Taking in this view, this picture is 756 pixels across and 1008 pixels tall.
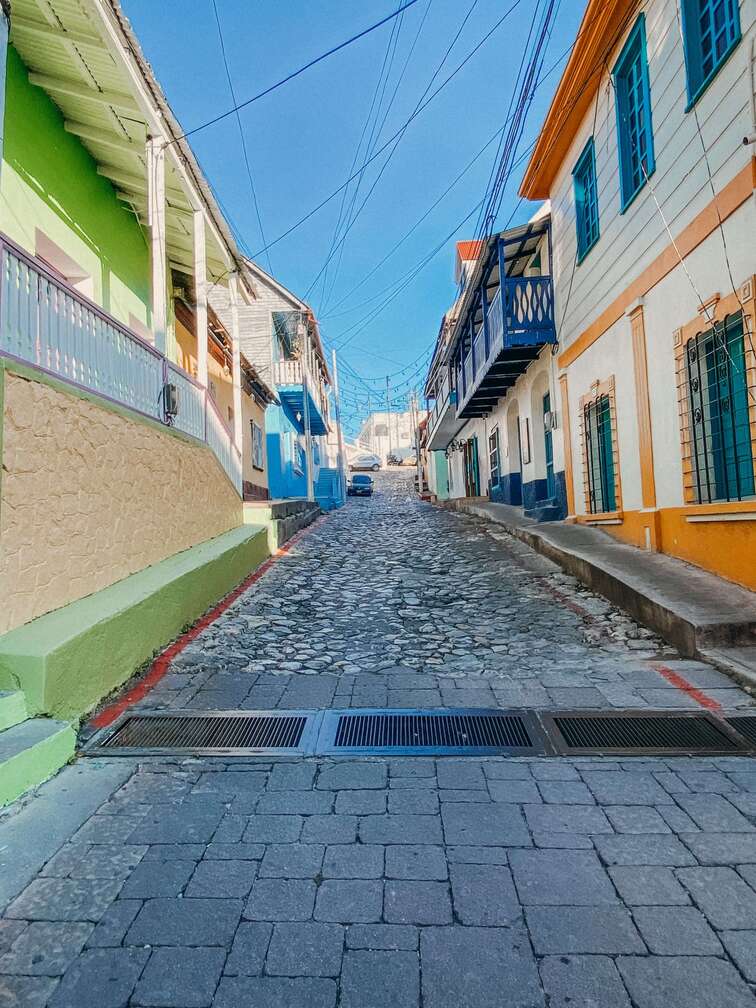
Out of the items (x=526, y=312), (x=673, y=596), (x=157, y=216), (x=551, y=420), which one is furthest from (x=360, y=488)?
(x=673, y=596)

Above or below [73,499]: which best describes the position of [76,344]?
above

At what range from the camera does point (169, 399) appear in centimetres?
589

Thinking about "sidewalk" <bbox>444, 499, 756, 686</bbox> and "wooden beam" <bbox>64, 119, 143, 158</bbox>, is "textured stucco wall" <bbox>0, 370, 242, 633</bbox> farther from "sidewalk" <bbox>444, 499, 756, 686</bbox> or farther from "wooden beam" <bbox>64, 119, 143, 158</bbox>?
"sidewalk" <bbox>444, 499, 756, 686</bbox>

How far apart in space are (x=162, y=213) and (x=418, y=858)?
21.6 ft

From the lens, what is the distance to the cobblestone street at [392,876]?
160cm

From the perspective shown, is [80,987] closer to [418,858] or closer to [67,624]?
[418,858]

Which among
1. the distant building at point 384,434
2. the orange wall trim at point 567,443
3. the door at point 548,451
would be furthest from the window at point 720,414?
the distant building at point 384,434

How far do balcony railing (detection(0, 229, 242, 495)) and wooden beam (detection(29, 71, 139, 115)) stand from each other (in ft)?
8.16

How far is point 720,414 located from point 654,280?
73.9 inches

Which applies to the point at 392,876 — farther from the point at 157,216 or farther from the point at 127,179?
the point at 127,179

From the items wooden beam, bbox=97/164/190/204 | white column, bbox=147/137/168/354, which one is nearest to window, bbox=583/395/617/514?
white column, bbox=147/137/168/354

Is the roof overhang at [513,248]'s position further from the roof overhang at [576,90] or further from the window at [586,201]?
the window at [586,201]

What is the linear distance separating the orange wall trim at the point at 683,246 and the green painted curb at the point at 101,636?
5.52m

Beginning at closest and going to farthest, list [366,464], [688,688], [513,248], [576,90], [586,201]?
[688,688] < [576,90] < [586,201] < [513,248] < [366,464]
